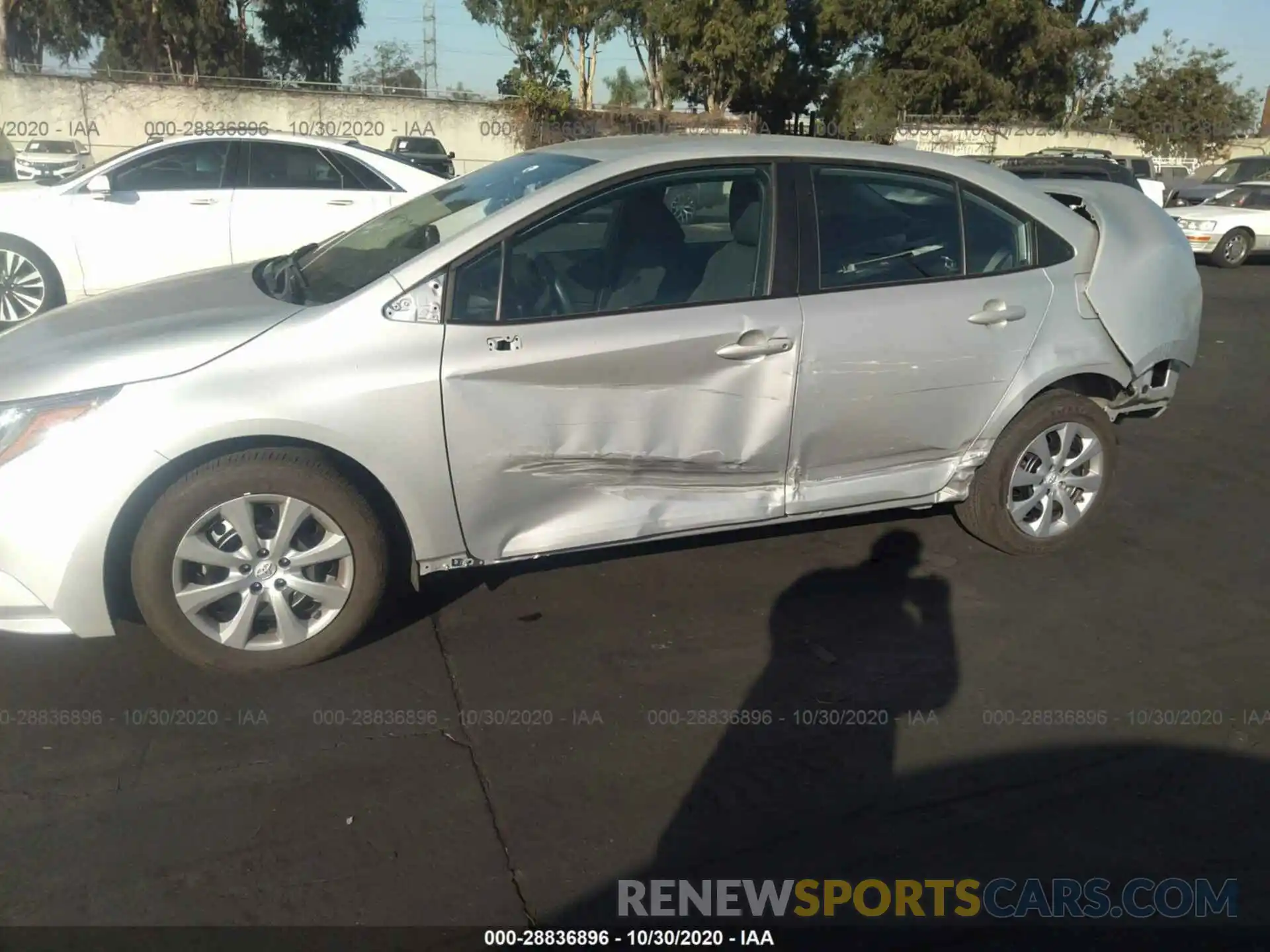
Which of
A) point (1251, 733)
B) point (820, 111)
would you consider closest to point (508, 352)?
point (1251, 733)

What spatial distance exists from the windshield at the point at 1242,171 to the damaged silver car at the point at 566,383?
20.1m

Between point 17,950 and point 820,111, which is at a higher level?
point 820,111

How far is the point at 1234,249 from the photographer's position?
56.7ft

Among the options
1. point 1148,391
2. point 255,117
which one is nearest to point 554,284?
point 1148,391

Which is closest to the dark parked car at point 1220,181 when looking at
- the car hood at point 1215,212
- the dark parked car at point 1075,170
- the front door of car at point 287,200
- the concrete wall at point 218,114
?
the car hood at point 1215,212

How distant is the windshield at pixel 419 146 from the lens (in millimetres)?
25828

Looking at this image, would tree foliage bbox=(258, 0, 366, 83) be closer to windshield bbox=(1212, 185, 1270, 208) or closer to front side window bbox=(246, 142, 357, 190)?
windshield bbox=(1212, 185, 1270, 208)

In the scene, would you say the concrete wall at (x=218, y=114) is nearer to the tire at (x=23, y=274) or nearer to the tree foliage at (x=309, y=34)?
the tree foliage at (x=309, y=34)

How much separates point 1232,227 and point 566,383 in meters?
16.8

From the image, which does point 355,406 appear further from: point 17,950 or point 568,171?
point 17,950

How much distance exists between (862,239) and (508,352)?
1548mm

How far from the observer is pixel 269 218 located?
30.2ft

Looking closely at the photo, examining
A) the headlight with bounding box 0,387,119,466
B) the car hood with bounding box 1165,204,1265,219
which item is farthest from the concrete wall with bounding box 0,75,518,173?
the headlight with bounding box 0,387,119,466

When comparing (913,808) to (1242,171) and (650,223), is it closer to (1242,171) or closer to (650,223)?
(650,223)
